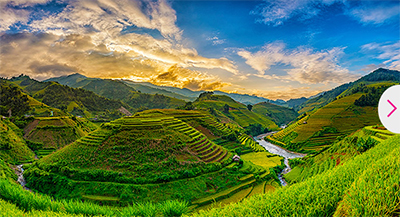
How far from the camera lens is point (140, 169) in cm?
2233

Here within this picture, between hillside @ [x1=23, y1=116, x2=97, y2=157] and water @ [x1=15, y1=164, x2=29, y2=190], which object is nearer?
water @ [x1=15, y1=164, x2=29, y2=190]

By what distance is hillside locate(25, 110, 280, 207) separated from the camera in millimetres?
20500

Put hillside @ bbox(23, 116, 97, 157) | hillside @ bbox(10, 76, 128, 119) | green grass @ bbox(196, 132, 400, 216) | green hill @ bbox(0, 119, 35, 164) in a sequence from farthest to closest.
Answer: hillside @ bbox(10, 76, 128, 119) → hillside @ bbox(23, 116, 97, 157) → green hill @ bbox(0, 119, 35, 164) → green grass @ bbox(196, 132, 400, 216)

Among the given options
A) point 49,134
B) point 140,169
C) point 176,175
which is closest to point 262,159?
point 176,175

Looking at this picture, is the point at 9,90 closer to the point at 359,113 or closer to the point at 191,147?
the point at 191,147

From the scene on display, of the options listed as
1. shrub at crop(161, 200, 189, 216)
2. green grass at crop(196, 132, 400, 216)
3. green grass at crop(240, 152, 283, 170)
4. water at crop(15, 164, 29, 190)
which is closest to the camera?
green grass at crop(196, 132, 400, 216)

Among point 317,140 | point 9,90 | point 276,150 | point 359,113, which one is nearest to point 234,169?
point 276,150

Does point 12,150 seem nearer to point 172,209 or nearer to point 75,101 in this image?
point 172,209

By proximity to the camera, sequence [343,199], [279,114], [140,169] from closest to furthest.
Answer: [343,199]
[140,169]
[279,114]

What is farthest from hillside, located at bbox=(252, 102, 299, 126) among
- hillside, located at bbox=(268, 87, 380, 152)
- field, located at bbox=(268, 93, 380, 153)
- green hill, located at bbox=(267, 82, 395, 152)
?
field, located at bbox=(268, 93, 380, 153)

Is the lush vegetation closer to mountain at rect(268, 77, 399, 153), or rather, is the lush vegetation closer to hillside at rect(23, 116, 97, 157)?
hillside at rect(23, 116, 97, 157)

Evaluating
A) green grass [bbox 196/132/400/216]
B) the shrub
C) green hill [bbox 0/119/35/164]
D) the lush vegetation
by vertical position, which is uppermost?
the lush vegetation

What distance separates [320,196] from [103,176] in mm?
25705

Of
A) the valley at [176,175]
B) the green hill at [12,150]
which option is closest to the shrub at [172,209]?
the valley at [176,175]
